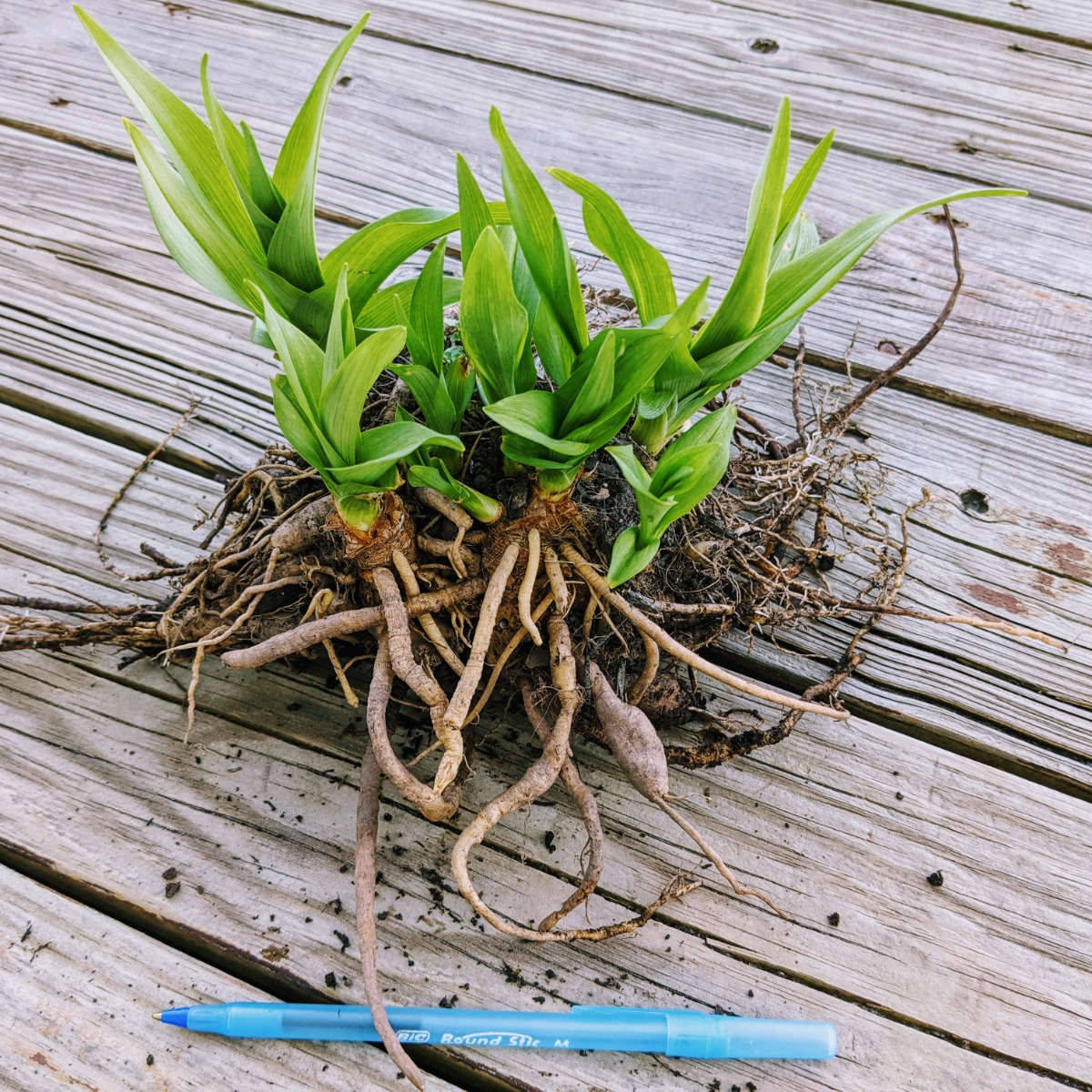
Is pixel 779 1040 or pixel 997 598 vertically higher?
pixel 997 598

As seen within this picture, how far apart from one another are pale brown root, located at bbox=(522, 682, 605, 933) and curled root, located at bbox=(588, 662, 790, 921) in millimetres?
44

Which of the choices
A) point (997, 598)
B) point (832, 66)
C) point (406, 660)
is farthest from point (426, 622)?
point (832, 66)

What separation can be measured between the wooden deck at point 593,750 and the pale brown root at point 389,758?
13cm

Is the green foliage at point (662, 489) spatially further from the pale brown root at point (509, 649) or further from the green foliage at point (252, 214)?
the green foliage at point (252, 214)

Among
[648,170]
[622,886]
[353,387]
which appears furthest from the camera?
[648,170]

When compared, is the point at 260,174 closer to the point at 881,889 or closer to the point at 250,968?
the point at 250,968

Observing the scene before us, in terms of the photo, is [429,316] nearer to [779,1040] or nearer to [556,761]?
[556,761]

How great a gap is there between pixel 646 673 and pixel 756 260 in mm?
355

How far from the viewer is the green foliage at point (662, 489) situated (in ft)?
1.99

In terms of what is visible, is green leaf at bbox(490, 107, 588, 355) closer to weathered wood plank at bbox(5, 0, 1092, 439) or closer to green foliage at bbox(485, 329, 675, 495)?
green foliage at bbox(485, 329, 675, 495)

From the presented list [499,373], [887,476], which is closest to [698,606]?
[499,373]

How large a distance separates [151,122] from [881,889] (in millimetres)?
874

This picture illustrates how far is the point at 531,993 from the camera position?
76 cm

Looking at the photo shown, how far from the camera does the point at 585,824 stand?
0.75 m
